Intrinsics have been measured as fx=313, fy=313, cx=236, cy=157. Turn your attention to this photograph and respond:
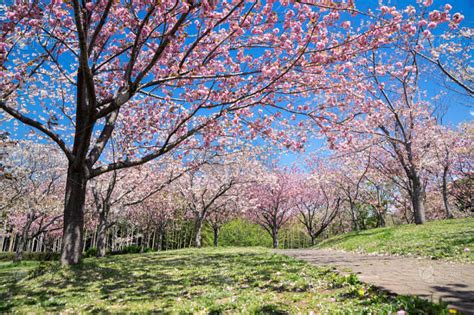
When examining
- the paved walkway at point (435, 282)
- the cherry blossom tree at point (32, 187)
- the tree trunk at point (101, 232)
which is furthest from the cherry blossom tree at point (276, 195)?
the paved walkway at point (435, 282)

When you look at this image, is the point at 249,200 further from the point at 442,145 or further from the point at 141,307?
the point at 141,307

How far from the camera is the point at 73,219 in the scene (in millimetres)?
10867

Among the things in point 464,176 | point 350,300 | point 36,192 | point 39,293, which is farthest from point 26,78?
point 464,176

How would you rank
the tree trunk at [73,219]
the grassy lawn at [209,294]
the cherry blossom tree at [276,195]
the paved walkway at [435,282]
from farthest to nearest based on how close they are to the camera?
the cherry blossom tree at [276,195] → the tree trunk at [73,219] → the grassy lawn at [209,294] → the paved walkway at [435,282]

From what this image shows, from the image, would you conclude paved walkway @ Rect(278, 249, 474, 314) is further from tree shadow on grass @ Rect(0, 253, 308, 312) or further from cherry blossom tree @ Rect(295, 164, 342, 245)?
cherry blossom tree @ Rect(295, 164, 342, 245)

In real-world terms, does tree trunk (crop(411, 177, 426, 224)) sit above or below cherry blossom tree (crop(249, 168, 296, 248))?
below

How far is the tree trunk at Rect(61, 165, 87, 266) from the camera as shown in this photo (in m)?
10.7

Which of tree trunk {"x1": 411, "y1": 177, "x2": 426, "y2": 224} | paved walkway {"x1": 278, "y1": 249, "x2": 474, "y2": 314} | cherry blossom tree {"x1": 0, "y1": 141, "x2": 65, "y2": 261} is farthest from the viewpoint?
cherry blossom tree {"x1": 0, "y1": 141, "x2": 65, "y2": 261}

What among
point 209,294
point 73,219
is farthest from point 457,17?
point 73,219

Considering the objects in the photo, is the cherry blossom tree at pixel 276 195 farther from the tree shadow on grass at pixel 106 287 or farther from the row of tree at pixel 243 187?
the tree shadow on grass at pixel 106 287

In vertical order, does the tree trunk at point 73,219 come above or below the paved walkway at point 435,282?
above

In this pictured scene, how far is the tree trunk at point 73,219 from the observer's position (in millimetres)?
10734

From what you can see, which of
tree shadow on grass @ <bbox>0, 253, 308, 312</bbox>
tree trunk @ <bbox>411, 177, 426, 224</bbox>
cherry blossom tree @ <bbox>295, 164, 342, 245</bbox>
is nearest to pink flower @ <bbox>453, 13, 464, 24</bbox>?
tree shadow on grass @ <bbox>0, 253, 308, 312</bbox>

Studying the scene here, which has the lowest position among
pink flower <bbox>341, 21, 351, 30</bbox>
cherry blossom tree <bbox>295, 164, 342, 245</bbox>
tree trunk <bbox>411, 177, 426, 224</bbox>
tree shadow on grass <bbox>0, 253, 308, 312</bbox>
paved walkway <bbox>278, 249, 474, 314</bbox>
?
tree shadow on grass <bbox>0, 253, 308, 312</bbox>
